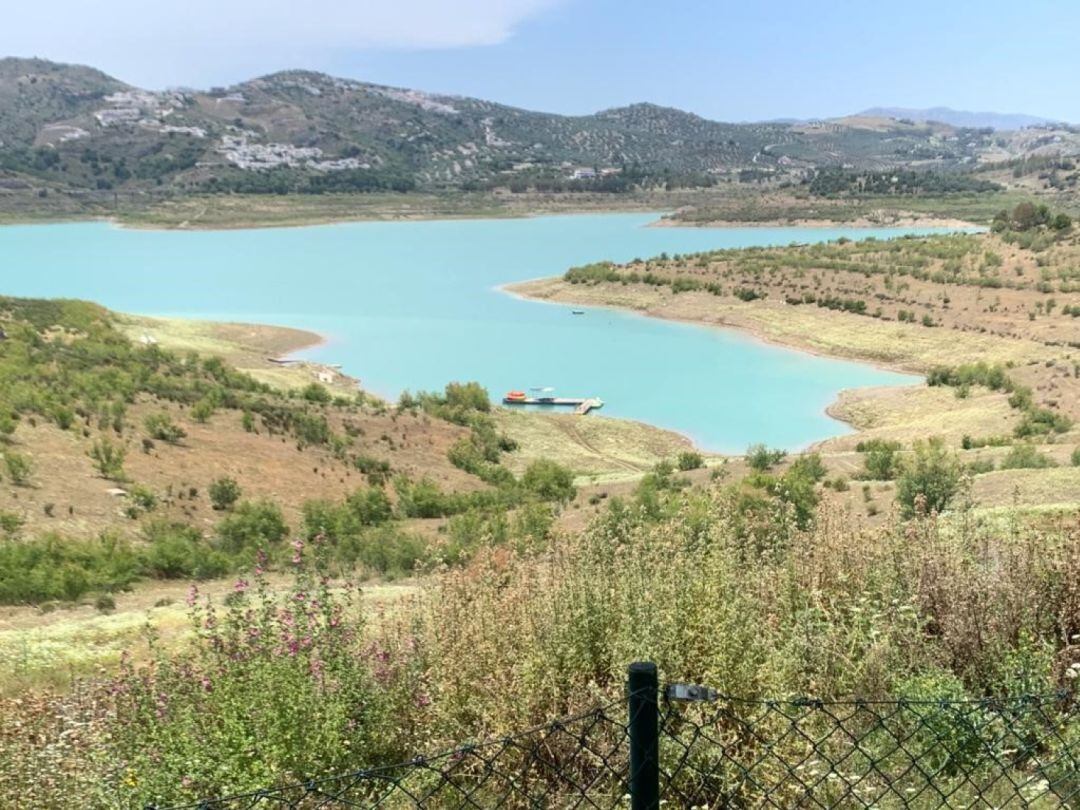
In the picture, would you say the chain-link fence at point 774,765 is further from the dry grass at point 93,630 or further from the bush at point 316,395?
the bush at point 316,395

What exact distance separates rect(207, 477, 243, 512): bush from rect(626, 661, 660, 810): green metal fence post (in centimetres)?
1518

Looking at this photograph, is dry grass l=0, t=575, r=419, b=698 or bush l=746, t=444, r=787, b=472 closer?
dry grass l=0, t=575, r=419, b=698

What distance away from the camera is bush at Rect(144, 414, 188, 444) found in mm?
19625

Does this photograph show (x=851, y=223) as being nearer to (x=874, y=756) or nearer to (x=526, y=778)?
(x=874, y=756)

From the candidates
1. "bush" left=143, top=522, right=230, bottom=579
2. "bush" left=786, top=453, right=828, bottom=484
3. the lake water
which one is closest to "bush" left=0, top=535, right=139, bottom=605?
"bush" left=143, top=522, right=230, bottom=579

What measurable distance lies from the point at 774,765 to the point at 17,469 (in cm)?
1506

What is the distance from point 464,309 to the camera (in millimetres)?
54375

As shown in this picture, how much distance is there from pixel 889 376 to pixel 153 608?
32690mm

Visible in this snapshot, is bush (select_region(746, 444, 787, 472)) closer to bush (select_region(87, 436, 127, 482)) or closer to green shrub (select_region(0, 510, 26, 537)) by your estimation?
bush (select_region(87, 436, 127, 482))

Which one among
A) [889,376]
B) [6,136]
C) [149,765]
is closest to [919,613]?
[149,765]

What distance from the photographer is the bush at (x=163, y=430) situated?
19625 millimetres

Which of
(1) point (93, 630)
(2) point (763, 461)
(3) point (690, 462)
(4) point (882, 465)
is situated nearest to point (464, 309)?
(3) point (690, 462)

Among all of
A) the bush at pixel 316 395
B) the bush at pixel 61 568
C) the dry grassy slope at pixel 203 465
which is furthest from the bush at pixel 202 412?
the bush at pixel 61 568

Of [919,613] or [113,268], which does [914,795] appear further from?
[113,268]
